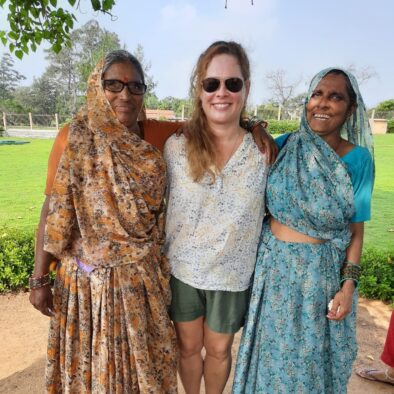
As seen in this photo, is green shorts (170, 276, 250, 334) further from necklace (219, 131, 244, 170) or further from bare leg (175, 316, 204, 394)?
necklace (219, 131, 244, 170)

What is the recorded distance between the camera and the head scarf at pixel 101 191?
1.64 m

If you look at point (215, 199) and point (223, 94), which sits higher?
point (223, 94)

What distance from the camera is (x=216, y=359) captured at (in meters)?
2.07

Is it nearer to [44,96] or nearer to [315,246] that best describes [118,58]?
[315,246]

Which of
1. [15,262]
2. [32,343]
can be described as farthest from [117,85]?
[15,262]

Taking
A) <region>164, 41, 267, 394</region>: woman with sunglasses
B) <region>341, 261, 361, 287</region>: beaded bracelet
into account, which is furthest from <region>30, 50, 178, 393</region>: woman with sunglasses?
<region>341, 261, 361, 287</region>: beaded bracelet

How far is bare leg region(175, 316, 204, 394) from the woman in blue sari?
0.91ft

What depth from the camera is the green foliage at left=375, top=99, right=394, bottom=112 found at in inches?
1281

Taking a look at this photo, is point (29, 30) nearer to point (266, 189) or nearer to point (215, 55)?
point (215, 55)

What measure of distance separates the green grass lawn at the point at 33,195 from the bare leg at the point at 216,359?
4188mm

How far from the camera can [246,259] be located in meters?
1.90

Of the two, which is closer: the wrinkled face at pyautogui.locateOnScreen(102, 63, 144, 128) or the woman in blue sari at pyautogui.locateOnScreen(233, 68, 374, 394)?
the wrinkled face at pyautogui.locateOnScreen(102, 63, 144, 128)

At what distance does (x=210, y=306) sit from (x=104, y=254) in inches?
25.8

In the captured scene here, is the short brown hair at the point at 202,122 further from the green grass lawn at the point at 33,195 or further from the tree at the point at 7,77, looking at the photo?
the tree at the point at 7,77
